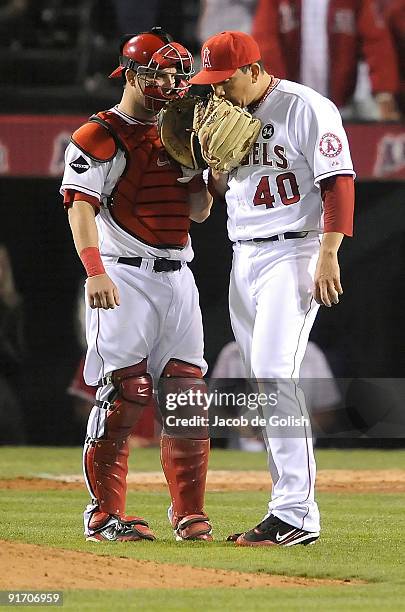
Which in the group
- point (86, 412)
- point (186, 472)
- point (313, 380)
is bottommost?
point (86, 412)

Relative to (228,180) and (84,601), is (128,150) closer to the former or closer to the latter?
(228,180)

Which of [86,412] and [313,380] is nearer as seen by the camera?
[313,380]

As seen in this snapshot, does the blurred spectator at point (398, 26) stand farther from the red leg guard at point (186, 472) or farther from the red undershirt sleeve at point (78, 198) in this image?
the red leg guard at point (186, 472)

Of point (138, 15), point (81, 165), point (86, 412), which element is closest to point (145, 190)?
point (81, 165)

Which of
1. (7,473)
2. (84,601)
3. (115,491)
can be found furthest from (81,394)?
(84,601)

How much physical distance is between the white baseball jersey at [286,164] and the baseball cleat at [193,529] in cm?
101

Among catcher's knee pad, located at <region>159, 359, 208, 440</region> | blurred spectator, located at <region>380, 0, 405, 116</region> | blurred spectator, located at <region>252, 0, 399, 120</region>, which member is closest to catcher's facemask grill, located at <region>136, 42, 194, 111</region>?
catcher's knee pad, located at <region>159, 359, 208, 440</region>

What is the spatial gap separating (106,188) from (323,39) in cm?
493

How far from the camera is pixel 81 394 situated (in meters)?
9.12

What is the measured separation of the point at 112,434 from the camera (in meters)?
4.25

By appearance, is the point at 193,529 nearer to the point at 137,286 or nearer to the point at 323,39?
the point at 137,286

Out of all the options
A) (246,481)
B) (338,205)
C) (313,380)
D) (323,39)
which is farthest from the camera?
(313,380)

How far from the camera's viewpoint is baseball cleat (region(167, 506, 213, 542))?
429 cm

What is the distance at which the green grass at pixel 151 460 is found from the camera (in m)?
7.70
